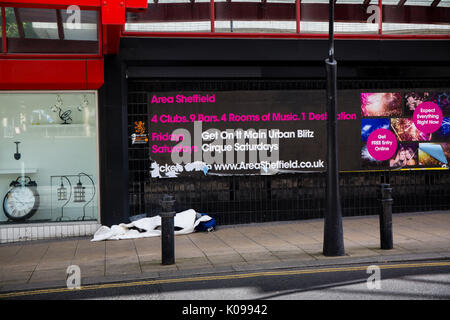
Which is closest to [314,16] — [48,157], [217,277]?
[48,157]

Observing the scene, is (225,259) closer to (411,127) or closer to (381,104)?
(381,104)

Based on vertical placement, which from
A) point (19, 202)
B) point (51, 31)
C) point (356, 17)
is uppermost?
point (356, 17)

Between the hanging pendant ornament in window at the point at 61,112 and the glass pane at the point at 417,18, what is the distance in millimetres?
7367

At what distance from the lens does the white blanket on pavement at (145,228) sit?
35.5 ft

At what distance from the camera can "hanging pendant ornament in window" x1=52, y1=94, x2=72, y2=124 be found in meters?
11.4

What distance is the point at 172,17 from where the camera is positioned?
1157 cm

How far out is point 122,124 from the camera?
11391 millimetres

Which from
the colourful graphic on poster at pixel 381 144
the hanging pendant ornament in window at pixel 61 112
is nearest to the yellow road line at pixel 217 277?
the colourful graphic on poster at pixel 381 144

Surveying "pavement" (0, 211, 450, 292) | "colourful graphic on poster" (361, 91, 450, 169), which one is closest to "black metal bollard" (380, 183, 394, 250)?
"pavement" (0, 211, 450, 292)

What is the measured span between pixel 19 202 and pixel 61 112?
210 centimetres

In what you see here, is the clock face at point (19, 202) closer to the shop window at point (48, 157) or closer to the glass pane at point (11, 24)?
the shop window at point (48, 157)

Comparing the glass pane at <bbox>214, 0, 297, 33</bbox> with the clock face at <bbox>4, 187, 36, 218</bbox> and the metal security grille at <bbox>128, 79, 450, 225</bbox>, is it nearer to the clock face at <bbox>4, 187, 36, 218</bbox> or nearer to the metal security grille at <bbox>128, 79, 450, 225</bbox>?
the metal security grille at <bbox>128, 79, 450, 225</bbox>
